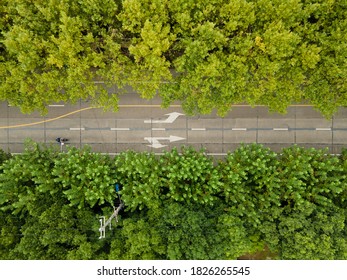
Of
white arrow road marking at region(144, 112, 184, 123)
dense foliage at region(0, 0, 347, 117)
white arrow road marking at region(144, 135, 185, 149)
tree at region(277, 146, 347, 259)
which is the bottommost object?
tree at region(277, 146, 347, 259)

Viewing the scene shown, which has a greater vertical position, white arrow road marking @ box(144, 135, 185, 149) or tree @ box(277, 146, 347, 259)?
white arrow road marking @ box(144, 135, 185, 149)

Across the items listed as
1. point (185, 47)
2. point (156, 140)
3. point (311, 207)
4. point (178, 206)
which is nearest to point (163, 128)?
point (156, 140)

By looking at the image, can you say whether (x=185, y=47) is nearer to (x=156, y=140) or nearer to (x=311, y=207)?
(x=156, y=140)

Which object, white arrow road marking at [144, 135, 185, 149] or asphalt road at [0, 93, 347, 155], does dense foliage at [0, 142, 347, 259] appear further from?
white arrow road marking at [144, 135, 185, 149]

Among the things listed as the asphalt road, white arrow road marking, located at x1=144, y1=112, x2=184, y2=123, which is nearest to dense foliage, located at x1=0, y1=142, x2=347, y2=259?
the asphalt road

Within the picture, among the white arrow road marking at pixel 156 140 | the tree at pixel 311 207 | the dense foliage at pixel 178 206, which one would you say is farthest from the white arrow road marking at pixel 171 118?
the tree at pixel 311 207

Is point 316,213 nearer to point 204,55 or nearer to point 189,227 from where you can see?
point 189,227

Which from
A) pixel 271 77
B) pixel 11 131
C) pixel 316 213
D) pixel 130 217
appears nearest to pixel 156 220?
pixel 130 217
